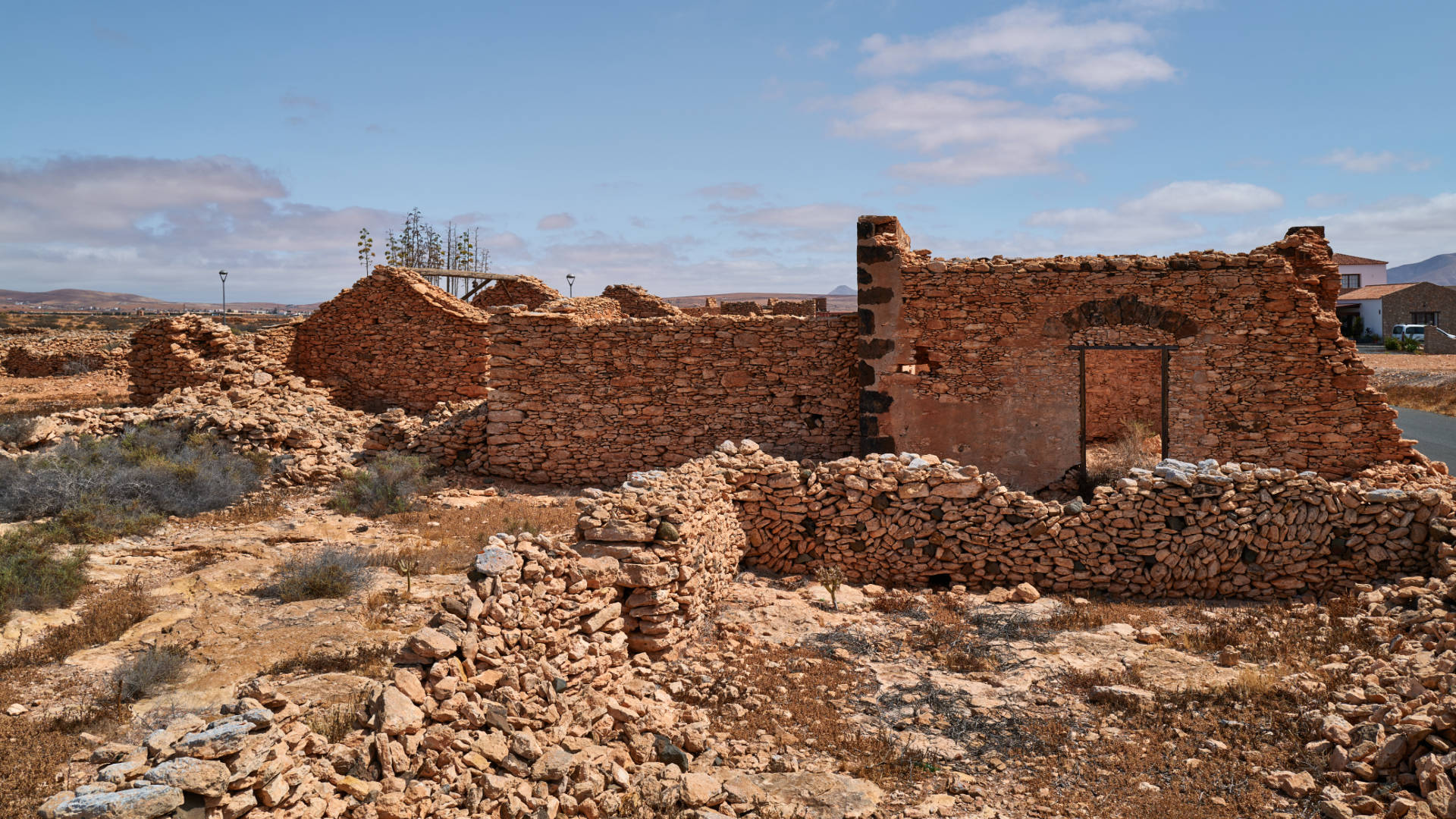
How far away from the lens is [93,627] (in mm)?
6867

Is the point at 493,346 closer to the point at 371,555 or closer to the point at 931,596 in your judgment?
the point at 371,555

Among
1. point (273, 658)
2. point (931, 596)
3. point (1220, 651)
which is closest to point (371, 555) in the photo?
point (273, 658)

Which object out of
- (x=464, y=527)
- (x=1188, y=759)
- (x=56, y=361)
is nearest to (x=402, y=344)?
(x=464, y=527)

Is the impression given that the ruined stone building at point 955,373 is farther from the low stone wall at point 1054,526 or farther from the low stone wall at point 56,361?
the low stone wall at point 56,361

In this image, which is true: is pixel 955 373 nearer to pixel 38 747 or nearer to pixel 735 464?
pixel 735 464

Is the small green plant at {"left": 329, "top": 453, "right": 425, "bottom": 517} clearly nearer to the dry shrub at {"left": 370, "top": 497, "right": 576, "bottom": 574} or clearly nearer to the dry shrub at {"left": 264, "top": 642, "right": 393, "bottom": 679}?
the dry shrub at {"left": 370, "top": 497, "right": 576, "bottom": 574}

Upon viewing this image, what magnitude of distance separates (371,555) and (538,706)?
4.74m

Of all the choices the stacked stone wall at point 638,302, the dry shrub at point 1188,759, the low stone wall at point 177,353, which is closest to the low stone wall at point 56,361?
the low stone wall at point 177,353

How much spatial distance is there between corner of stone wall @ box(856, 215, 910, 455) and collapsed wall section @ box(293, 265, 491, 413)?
822cm

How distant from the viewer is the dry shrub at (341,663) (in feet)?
19.9

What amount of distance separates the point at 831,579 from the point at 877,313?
4.97 meters

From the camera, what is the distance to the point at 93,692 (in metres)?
5.79

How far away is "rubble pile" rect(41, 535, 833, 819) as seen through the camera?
11.5 feet

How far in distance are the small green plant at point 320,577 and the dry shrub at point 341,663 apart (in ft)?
4.75
